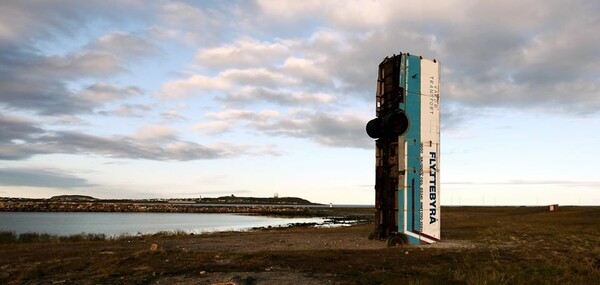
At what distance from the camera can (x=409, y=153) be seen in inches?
831

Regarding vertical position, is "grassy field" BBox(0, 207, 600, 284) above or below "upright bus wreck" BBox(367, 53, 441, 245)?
below

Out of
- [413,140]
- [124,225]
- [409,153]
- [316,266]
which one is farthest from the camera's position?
[124,225]

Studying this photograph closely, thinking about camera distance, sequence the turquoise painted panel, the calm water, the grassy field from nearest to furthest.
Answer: the grassy field
the turquoise painted panel
the calm water

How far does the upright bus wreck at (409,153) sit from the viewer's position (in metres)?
21.0

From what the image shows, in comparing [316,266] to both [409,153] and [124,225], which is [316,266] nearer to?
[409,153]

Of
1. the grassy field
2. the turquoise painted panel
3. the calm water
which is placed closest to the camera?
the grassy field

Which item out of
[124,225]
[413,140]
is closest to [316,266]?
[413,140]

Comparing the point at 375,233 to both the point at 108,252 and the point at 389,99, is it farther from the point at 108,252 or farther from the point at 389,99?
the point at 108,252

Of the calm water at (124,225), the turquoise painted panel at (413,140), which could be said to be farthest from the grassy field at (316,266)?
the calm water at (124,225)

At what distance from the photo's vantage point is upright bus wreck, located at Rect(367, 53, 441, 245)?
68.8ft

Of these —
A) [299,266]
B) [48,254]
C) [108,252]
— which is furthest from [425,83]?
[48,254]

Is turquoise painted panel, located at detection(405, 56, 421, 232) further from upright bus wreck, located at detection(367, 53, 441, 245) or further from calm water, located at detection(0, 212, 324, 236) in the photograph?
calm water, located at detection(0, 212, 324, 236)

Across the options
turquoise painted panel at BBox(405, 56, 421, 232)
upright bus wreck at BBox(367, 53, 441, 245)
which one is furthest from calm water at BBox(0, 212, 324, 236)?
turquoise painted panel at BBox(405, 56, 421, 232)

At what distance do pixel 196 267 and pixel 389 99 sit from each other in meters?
13.3
